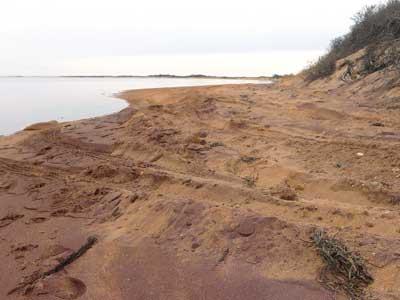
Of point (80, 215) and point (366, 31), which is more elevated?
point (366, 31)

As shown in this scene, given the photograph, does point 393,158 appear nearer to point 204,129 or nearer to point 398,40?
point 204,129

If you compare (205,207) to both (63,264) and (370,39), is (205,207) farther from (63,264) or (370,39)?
(370,39)

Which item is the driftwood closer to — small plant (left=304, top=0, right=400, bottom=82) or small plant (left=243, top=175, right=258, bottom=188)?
small plant (left=243, top=175, right=258, bottom=188)

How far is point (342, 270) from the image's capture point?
3.36 m

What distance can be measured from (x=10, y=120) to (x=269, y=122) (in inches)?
373

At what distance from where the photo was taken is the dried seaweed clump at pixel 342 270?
10.6 ft

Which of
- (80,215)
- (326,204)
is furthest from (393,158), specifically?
(80,215)

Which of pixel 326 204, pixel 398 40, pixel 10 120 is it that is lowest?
pixel 10 120

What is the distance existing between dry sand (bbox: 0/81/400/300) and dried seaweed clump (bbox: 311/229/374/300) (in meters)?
0.07

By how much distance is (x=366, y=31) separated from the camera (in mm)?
15578

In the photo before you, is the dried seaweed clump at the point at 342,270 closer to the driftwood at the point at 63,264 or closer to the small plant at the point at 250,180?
the small plant at the point at 250,180

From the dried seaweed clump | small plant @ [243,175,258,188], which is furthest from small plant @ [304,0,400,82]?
the dried seaweed clump

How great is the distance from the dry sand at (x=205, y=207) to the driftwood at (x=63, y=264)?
5cm

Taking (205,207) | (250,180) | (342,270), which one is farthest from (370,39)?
(342,270)
